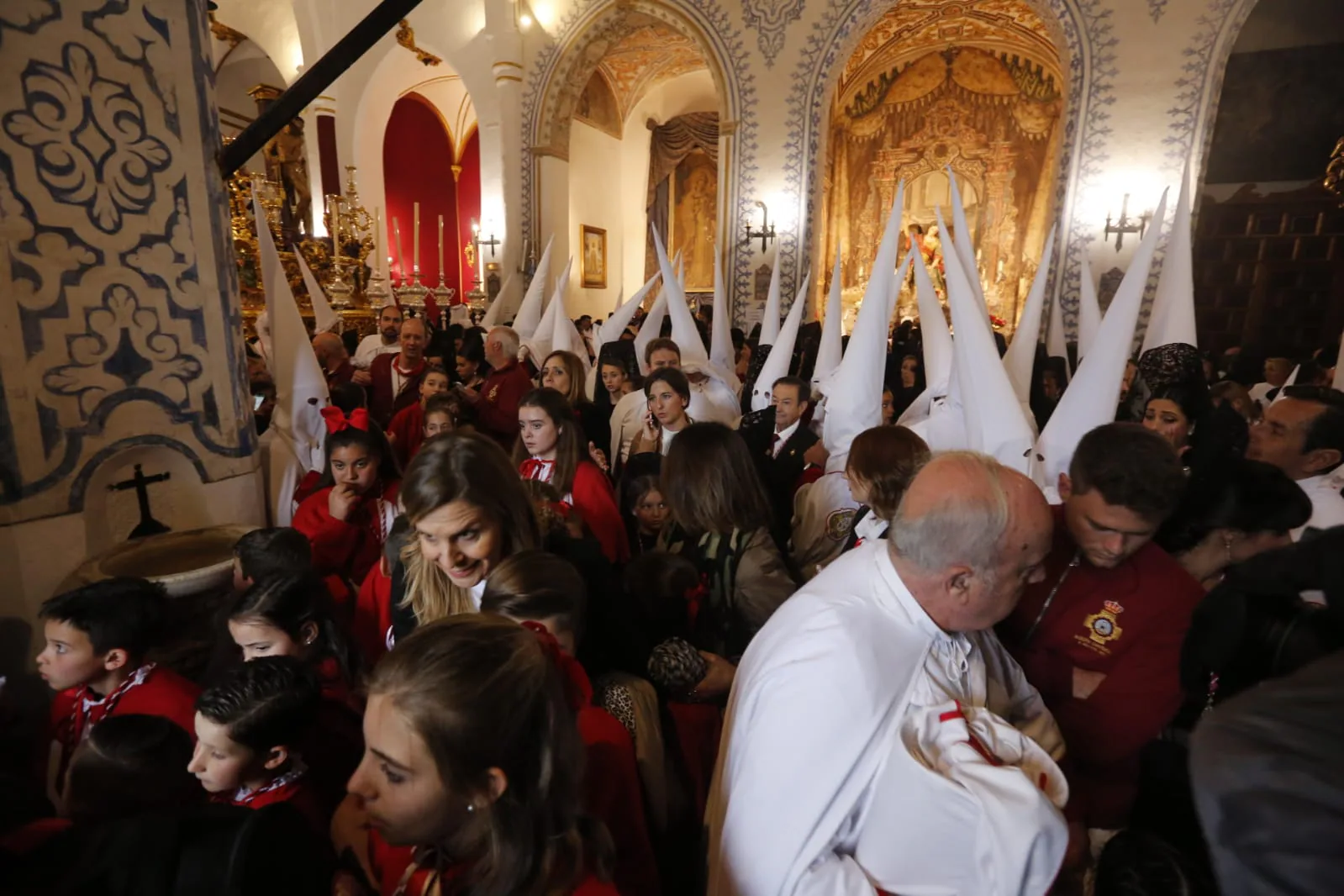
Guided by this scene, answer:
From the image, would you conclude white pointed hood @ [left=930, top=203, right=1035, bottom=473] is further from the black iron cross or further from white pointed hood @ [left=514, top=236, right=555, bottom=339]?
white pointed hood @ [left=514, top=236, right=555, bottom=339]

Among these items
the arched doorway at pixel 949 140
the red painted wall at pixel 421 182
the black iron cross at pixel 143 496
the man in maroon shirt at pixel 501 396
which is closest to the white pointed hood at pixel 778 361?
the man in maroon shirt at pixel 501 396

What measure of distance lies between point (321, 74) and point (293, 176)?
9.80 m

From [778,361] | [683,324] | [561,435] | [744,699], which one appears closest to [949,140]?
[683,324]

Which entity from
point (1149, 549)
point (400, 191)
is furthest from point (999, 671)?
point (400, 191)

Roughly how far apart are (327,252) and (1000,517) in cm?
1073

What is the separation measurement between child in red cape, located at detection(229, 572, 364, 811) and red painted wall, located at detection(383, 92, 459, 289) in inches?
464

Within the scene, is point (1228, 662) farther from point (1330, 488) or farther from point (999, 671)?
point (1330, 488)

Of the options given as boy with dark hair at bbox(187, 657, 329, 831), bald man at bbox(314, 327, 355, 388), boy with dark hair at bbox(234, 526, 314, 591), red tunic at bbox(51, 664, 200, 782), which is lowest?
red tunic at bbox(51, 664, 200, 782)

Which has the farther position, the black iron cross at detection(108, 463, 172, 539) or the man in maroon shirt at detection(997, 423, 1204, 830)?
the black iron cross at detection(108, 463, 172, 539)

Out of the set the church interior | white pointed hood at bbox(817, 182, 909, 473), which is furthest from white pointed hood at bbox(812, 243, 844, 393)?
white pointed hood at bbox(817, 182, 909, 473)

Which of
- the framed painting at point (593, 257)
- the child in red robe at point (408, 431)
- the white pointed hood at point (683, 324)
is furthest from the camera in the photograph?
the framed painting at point (593, 257)

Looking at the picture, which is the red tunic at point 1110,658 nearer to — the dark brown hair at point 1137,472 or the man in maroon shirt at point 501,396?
the dark brown hair at point 1137,472

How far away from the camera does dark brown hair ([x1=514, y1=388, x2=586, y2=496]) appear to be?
264 centimetres

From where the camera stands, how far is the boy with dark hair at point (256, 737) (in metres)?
1.24
